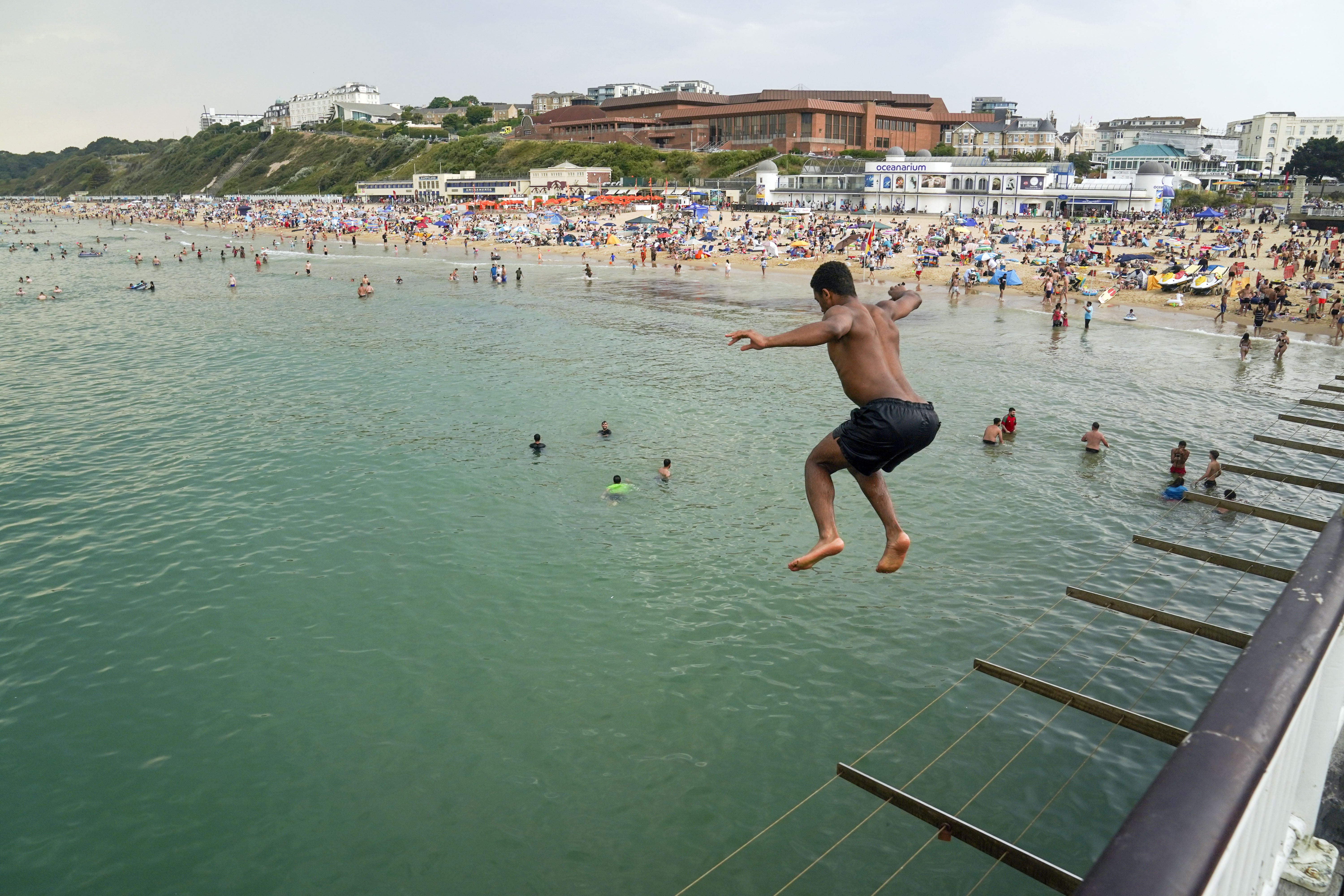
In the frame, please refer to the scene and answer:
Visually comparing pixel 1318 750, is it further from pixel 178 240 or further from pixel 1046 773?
pixel 178 240

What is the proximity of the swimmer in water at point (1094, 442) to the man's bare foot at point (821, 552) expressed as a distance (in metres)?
21.8

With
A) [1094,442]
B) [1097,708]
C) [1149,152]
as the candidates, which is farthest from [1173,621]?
[1149,152]

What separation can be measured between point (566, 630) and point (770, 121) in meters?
138

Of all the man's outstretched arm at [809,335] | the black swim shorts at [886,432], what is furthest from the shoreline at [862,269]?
the man's outstretched arm at [809,335]

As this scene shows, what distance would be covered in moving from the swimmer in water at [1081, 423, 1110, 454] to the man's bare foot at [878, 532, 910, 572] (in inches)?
857

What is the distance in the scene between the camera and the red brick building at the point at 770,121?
13700 centimetres

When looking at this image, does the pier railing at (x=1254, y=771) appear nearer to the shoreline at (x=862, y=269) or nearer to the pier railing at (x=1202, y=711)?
the pier railing at (x=1202, y=711)

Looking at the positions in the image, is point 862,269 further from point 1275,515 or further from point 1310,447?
point 1275,515

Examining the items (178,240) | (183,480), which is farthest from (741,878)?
(178,240)

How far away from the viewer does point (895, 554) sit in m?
6.94

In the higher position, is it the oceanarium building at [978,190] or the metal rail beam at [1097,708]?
the oceanarium building at [978,190]

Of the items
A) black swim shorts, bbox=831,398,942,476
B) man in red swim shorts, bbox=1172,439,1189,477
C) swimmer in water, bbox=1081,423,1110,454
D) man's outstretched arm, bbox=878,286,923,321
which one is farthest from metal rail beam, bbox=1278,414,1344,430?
black swim shorts, bbox=831,398,942,476

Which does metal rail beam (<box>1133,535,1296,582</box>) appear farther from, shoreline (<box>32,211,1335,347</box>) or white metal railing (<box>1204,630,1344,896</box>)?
shoreline (<box>32,211,1335,347</box>)

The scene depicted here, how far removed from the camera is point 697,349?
4238 cm
